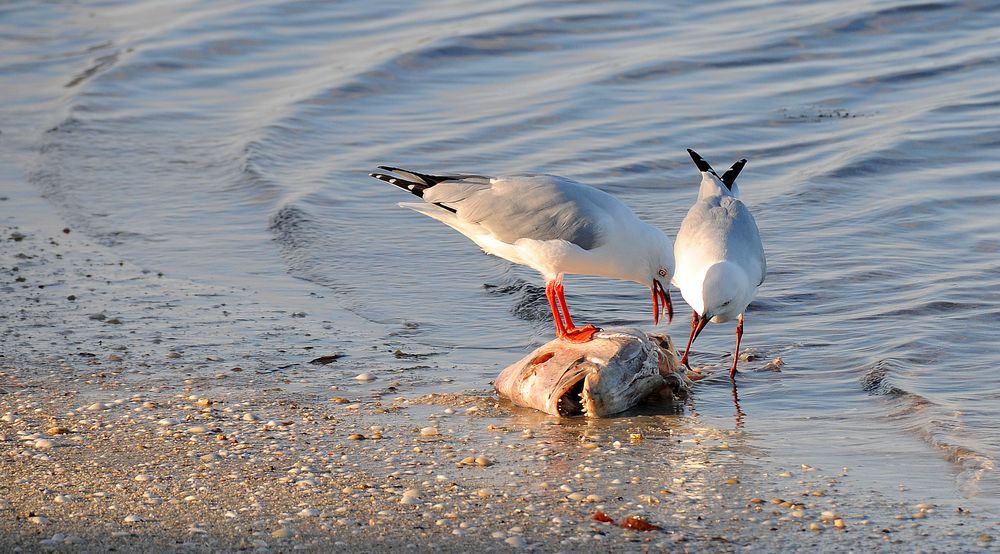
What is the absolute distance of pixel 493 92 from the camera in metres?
14.5

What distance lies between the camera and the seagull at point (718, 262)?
254 inches

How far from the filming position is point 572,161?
11.9 metres

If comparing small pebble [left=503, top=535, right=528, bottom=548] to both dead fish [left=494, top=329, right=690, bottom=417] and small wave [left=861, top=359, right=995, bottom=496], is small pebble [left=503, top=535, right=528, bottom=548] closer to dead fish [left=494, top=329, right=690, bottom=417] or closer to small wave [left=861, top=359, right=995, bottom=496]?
dead fish [left=494, top=329, right=690, bottom=417]

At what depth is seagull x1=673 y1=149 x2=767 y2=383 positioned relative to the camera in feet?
21.1

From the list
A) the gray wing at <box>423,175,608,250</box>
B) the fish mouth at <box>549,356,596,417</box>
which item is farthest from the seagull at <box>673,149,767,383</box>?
the fish mouth at <box>549,356,596,417</box>

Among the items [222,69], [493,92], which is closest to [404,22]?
[222,69]

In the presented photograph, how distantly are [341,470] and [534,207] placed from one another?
6.92ft

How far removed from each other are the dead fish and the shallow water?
0.29 m

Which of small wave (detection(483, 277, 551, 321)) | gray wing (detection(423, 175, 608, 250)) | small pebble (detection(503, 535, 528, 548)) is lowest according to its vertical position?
small wave (detection(483, 277, 551, 321))

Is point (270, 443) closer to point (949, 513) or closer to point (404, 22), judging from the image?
point (949, 513)

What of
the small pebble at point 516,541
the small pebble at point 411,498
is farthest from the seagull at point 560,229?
the small pebble at point 516,541

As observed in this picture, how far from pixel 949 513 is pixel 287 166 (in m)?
8.45

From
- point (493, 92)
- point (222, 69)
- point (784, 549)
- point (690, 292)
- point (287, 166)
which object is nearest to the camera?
point (784, 549)

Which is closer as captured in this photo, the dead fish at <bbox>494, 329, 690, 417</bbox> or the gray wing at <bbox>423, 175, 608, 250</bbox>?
the dead fish at <bbox>494, 329, 690, 417</bbox>
